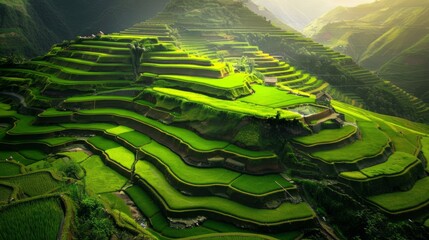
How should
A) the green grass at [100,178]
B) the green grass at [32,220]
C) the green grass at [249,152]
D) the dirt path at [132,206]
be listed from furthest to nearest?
the green grass at [100,178] < the green grass at [249,152] < the dirt path at [132,206] < the green grass at [32,220]

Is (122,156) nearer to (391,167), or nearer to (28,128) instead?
(28,128)

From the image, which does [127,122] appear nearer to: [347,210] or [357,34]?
[347,210]

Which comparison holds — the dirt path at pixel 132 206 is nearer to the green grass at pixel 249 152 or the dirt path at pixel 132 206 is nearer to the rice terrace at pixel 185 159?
Result: the rice terrace at pixel 185 159

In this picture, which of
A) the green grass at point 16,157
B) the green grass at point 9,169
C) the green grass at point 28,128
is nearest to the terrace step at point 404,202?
the green grass at point 9,169

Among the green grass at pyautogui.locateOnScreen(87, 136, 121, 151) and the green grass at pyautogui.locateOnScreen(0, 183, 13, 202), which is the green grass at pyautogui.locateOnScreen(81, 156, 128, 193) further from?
the green grass at pyautogui.locateOnScreen(0, 183, 13, 202)

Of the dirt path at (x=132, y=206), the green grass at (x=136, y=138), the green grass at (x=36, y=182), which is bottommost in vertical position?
the dirt path at (x=132, y=206)

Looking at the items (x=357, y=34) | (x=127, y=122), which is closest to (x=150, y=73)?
(x=127, y=122)

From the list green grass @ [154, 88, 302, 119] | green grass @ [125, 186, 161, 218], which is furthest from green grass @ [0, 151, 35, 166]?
green grass @ [154, 88, 302, 119]
